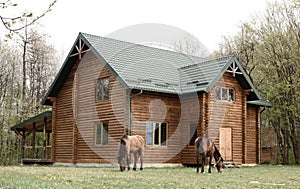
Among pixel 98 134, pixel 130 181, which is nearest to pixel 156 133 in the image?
pixel 98 134

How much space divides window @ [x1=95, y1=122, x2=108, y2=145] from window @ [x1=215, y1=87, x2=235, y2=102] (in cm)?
600

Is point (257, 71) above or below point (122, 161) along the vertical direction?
above

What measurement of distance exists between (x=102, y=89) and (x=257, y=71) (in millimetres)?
14847

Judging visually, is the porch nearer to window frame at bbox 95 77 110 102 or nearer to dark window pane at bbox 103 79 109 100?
window frame at bbox 95 77 110 102

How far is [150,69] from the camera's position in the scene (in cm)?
2350

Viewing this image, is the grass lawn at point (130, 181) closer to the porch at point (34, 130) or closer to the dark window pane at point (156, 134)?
the dark window pane at point (156, 134)

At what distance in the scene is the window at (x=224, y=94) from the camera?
23422 millimetres

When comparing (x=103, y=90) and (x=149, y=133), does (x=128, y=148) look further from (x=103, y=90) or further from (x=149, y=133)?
(x=103, y=90)

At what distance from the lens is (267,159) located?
3616 centimetres

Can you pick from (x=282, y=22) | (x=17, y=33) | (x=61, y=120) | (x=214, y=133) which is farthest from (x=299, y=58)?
(x=17, y=33)

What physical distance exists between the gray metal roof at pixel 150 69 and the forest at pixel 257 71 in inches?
205

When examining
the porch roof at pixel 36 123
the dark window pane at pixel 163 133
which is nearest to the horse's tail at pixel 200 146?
the dark window pane at pixel 163 133

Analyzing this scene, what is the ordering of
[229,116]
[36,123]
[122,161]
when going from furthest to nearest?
[36,123]
[229,116]
[122,161]

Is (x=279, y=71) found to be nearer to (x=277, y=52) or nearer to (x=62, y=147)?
(x=277, y=52)
